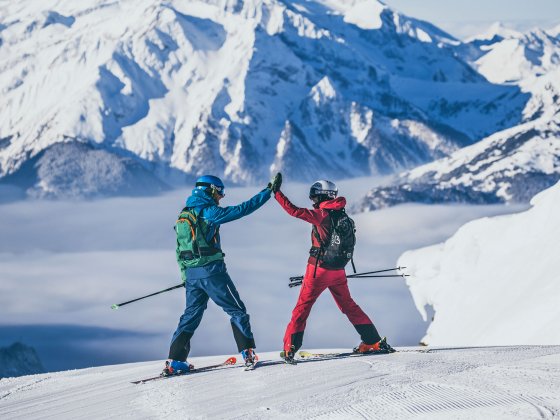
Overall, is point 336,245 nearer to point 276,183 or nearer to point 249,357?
point 276,183

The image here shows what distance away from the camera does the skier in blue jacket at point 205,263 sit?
16.5m

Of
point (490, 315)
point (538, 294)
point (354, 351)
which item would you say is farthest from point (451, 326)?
point (354, 351)

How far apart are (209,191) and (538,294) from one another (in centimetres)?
1962

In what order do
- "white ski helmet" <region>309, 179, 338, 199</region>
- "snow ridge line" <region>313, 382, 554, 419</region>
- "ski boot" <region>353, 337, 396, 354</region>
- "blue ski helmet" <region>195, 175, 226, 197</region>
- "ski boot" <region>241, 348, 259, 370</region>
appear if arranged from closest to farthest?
1. "snow ridge line" <region>313, 382, 554, 419</region>
2. "ski boot" <region>241, 348, 259, 370</region>
3. "blue ski helmet" <region>195, 175, 226, 197</region>
4. "white ski helmet" <region>309, 179, 338, 199</region>
5. "ski boot" <region>353, 337, 396, 354</region>

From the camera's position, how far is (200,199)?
16672mm

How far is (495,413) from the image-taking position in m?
11.9

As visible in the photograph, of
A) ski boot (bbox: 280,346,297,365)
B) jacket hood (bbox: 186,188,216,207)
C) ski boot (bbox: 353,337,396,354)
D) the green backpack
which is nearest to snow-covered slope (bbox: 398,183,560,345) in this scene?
ski boot (bbox: 353,337,396,354)

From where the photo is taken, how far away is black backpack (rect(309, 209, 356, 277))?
17.2 metres

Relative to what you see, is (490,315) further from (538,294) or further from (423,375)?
(423,375)

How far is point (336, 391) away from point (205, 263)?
12.4 ft

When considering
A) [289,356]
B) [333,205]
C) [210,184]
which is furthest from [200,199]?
[289,356]

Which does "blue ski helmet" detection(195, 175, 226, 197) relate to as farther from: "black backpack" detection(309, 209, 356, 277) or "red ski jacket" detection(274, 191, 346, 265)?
"black backpack" detection(309, 209, 356, 277)

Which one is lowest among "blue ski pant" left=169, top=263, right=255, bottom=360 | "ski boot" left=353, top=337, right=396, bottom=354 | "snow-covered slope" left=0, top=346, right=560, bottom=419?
"snow-covered slope" left=0, top=346, right=560, bottom=419

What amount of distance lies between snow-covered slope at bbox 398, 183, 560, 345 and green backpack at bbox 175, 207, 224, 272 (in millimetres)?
13760
